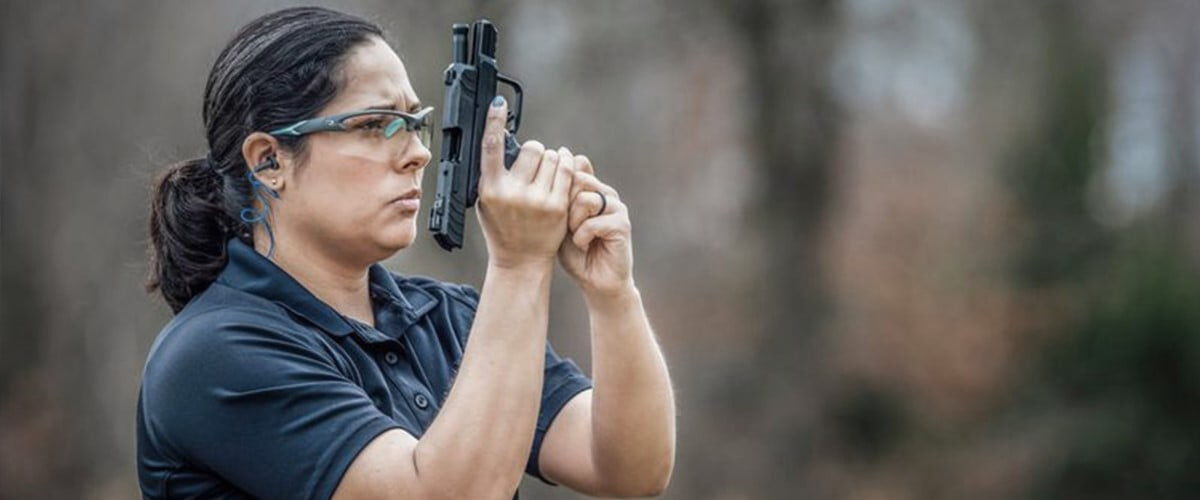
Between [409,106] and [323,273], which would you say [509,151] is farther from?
[323,273]

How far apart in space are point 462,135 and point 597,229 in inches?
9.8

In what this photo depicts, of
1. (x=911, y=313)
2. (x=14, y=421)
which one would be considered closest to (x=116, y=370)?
(x=14, y=421)

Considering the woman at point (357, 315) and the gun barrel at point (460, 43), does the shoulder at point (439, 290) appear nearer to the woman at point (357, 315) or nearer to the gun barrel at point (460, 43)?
the woman at point (357, 315)

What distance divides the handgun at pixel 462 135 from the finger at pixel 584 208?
12 cm

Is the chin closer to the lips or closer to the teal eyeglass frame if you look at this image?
the lips

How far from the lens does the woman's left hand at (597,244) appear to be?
2369 mm

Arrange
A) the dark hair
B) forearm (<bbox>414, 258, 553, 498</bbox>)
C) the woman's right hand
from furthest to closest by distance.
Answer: the dark hair
the woman's right hand
forearm (<bbox>414, 258, 553, 498</bbox>)

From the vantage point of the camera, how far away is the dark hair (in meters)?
2.36

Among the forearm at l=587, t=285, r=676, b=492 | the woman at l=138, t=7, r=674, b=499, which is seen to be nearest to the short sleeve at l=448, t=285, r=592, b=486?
the woman at l=138, t=7, r=674, b=499

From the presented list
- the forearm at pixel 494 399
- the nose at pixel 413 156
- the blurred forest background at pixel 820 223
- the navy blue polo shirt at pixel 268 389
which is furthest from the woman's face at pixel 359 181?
the blurred forest background at pixel 820 223

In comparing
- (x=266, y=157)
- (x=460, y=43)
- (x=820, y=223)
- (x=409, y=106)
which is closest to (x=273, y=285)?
(x=266, y=157)

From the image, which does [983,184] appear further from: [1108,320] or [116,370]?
[116,370]

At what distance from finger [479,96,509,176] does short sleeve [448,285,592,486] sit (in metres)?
0.38

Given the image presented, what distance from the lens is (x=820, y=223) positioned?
39.4ft
